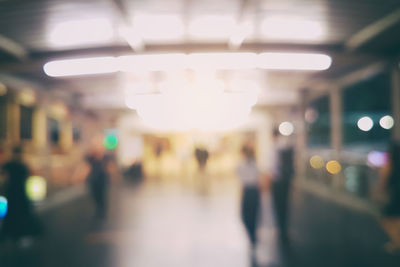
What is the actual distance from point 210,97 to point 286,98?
5.22 metres

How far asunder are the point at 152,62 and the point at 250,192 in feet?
11.5

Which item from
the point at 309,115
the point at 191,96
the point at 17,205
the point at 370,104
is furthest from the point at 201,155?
the point at 17,205

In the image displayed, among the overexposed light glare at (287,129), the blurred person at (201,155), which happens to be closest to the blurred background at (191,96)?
the overexposed light glare at (287,129)

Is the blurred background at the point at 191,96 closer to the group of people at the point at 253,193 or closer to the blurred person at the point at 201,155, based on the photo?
the group of people at the point at 253,193

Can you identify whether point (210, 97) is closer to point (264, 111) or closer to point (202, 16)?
point (202, 16)

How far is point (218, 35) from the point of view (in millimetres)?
5730

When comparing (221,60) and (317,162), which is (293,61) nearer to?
(221,60)

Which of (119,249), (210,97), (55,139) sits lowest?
(119,249)

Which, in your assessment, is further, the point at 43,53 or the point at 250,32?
the point at 43,53

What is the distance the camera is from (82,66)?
22.0 feet

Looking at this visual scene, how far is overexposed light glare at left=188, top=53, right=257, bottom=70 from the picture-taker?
20.2 feet

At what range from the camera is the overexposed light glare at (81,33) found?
16.4 feet

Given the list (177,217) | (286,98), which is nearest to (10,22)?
(177,217)

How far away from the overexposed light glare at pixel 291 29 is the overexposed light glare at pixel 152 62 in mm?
1784
